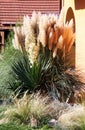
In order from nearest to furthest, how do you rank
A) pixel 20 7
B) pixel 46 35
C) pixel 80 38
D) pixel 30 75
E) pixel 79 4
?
1. pixel 46 35
2. pixel 30 75
3. pixel 80 38
4. pixel 79 4
5. pixel 20 7

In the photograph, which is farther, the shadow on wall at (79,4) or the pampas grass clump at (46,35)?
the shadow on wall at (79,4)

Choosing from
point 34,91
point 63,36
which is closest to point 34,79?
point 34,91

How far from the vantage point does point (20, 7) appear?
2409 cm

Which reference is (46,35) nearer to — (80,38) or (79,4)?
(80,38)

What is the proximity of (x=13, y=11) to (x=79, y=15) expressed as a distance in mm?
10323

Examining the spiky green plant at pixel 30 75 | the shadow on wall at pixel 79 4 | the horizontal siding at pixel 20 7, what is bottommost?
the spiky green plant at pixel 30 75

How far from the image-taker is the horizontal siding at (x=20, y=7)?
2395cm

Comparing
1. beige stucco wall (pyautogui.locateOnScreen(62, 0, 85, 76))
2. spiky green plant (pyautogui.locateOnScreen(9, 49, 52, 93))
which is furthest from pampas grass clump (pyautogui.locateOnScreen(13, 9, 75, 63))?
beige stucco wall (pyautogui.locateOnScreen(62, 0, 85, 76))

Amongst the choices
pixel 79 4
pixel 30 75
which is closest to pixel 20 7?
pixel 79 4

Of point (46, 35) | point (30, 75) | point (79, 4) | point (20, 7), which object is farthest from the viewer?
point (20, 7)

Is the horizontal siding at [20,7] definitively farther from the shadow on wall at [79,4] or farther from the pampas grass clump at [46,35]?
the pampas grass clump at [46,35]

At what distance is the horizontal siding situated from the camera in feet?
78.6

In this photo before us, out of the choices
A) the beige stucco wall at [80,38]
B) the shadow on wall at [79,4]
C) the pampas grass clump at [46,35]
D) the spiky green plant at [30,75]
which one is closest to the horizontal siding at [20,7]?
the shadow on wall at [79,4]

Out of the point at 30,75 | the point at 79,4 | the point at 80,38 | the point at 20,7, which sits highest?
the point at 20,7
